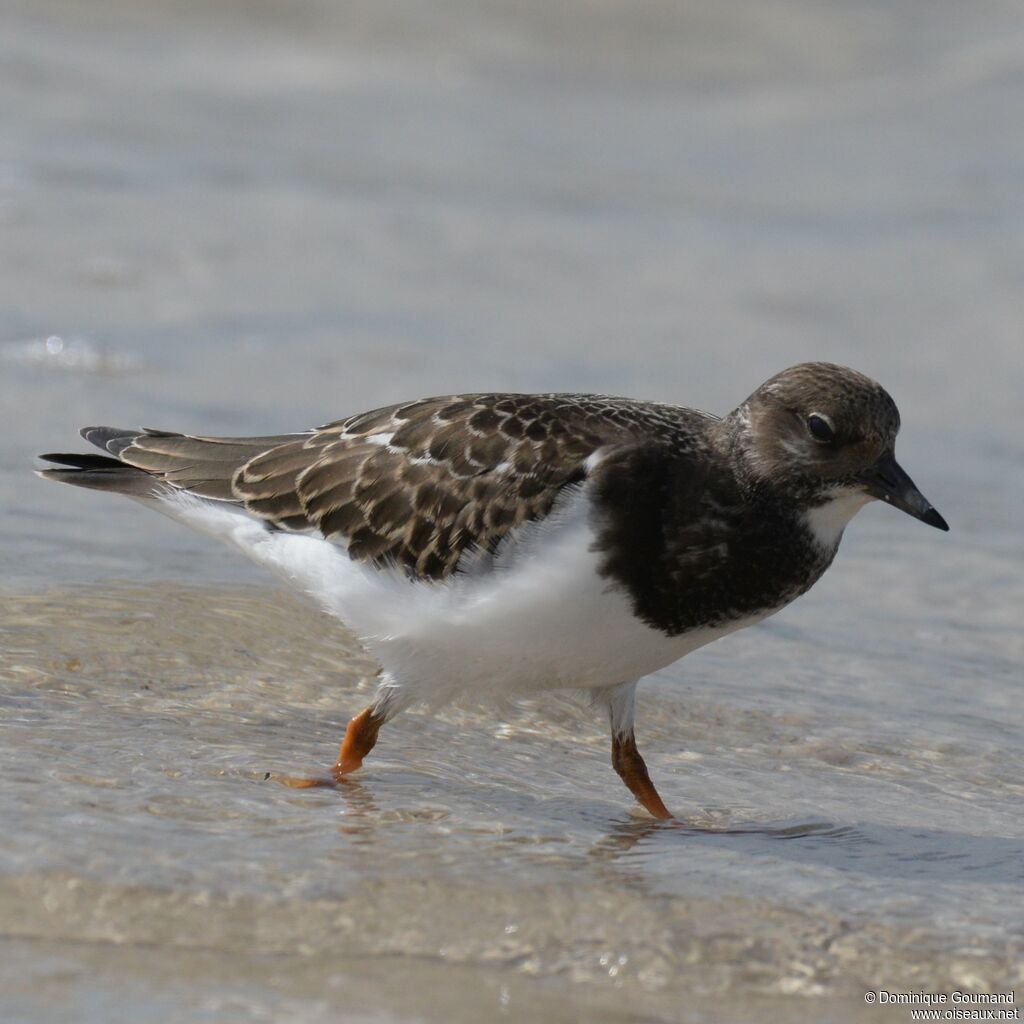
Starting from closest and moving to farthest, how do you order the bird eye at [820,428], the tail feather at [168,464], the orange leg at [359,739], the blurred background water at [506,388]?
the blurred background water at [506,388] < the bird eye at [820,428] < the orange leg at [359,739] < the tail feather at [168,464]

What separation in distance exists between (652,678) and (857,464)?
1.84 metres

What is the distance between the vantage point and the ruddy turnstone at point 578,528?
4.58 meters

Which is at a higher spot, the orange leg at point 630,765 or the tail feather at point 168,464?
the tail feather at point 168,464

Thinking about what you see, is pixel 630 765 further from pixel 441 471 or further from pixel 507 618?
pixel 441 471

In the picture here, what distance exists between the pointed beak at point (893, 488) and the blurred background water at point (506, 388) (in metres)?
0.98

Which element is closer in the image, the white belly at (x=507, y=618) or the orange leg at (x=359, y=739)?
the white belly at (x=507, y=618)

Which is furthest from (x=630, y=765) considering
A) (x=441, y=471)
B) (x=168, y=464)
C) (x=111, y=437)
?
(x=111, y=437)

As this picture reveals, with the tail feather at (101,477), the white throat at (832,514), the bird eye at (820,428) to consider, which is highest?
the bird eye at (820,428)

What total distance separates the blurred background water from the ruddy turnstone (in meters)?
0.45

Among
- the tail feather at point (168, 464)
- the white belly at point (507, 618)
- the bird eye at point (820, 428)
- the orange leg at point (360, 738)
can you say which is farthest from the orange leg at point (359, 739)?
the bird eye at point (820, 428)

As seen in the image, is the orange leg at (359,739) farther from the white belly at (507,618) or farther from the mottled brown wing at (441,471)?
the mottled brown wing at (441,471)

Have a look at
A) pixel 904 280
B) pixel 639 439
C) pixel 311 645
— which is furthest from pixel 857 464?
pixel 904 280

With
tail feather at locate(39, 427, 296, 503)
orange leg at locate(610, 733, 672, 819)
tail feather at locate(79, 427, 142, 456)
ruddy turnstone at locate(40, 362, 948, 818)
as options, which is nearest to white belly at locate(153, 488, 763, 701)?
ruddy turnstone at locate(40, 362, 948, 818)

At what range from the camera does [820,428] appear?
4.75 metres
